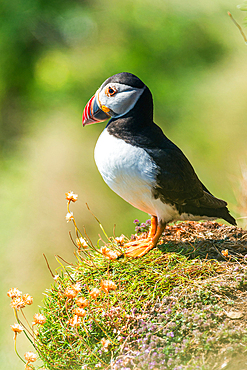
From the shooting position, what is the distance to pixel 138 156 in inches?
60.1

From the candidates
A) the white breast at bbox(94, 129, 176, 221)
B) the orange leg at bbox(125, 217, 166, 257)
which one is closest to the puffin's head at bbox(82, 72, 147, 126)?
the white breast at bbox(94, 129, 176, 221)

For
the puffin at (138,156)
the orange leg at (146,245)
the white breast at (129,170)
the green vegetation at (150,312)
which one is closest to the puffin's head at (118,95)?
the puffin at (138,156)

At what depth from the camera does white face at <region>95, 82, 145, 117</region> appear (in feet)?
5.09

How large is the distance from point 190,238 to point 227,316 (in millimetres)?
620

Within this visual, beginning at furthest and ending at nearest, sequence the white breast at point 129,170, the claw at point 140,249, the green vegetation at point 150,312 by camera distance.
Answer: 1. the claw at point 140,249
2. the white breast at point 129,170
3. the green vegetation at point 150,312

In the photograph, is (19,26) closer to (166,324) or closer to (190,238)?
(190,238)

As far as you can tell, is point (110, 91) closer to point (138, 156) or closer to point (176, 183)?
point (138, 156)

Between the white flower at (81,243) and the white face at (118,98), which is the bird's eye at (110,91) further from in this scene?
the white flower at (81,243)

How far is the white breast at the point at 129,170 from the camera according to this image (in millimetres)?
1527

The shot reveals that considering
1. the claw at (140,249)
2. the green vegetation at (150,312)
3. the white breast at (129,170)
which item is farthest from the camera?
the claw at (140,249)

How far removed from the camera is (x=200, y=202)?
69.2 inches

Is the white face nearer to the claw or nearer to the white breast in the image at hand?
the white breast

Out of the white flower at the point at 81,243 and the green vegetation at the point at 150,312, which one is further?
the white flower at the point at 81,243

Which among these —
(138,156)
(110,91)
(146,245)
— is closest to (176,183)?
(138,156)
